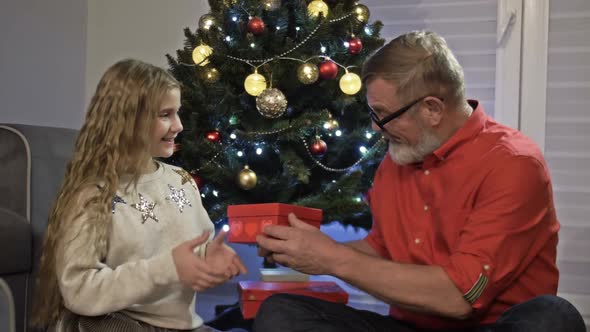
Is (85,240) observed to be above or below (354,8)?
below

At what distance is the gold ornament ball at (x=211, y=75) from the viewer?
7.88ft

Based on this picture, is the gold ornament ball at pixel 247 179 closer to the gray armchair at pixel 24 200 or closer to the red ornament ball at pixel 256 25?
the red ornament ball at pixel 256 25

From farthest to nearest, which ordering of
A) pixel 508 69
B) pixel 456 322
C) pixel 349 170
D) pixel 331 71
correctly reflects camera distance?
pixel 508 69
pixel 349 170
pixel 331 71
pixel 456 322

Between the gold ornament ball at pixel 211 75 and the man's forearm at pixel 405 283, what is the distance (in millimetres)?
1143

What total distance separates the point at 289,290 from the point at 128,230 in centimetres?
56

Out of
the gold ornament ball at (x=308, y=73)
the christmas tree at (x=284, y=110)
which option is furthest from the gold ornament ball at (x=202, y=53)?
the gold ornament ball at (x=308, y=73)

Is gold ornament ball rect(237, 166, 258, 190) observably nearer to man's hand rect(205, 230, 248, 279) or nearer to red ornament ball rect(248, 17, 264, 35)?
red ornament ball rect(248, 17, 264, 35)

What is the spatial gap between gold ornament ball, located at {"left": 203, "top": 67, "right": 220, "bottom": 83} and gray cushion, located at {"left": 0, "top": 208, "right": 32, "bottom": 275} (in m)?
0.84

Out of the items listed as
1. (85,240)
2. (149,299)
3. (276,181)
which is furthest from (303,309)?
(276,181)

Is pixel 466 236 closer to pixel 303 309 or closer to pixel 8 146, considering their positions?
pixel 303 309

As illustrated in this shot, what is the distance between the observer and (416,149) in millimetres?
1679

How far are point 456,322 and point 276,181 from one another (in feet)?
3.44

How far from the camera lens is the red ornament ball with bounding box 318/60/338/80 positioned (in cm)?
232

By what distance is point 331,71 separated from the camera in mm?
2318
